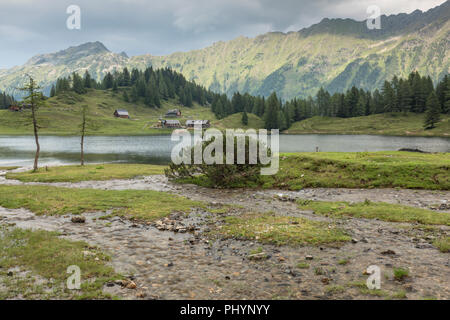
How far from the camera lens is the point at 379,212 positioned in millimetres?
18531

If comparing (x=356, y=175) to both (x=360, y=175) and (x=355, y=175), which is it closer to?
(x=355, y=175)

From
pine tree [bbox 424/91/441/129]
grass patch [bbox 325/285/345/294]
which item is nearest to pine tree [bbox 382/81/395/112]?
pine tree [bbox 424/91/441/129]

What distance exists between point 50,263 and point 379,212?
753 inches

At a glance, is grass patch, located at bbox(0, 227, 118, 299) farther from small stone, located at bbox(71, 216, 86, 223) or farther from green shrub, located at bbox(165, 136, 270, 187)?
green shrub, located at bbox(165, 136, 270, 187)

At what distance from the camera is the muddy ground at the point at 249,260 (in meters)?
8.94

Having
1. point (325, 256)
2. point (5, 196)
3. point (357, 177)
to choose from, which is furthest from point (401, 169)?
point (5, 196)

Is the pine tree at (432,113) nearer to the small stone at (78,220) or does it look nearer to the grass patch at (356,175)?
the grass patch at (356,175)

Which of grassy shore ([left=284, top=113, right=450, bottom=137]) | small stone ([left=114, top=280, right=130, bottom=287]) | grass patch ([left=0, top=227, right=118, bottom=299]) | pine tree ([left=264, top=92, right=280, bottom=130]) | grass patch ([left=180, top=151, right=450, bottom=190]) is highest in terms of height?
pine tree ([left=264, top=92, right=280, bottom=130])

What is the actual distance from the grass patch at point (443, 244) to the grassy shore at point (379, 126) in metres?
143

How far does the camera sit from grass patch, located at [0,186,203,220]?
2031 cm

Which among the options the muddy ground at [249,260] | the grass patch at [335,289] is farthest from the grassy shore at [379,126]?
the grass patch at [335,289]

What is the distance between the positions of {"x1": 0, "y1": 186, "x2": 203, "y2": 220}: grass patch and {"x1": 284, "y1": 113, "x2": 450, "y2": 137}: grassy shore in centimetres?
14572

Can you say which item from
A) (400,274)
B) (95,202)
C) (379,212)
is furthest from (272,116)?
(400,274)
